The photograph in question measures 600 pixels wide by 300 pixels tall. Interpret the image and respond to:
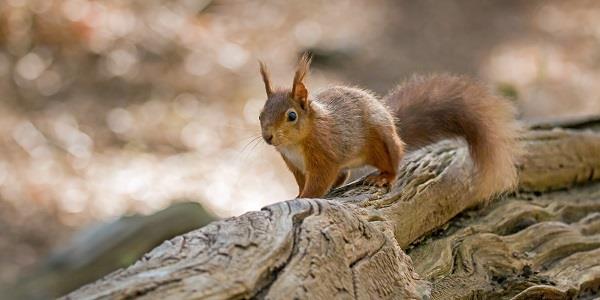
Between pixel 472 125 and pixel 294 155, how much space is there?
2.22 feet

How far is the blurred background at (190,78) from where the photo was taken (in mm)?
5570

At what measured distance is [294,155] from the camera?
9.25 feet

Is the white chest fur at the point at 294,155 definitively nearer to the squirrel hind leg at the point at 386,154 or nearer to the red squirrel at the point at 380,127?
the red squirrel at the point at 380,127

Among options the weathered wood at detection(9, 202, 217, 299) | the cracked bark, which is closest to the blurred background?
the weathered wood at detection(9, 202, 217, 299)

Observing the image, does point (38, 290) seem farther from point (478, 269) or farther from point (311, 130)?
point (478, 269)

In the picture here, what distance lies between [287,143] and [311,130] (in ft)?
0.34

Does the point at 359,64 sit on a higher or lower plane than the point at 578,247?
higher

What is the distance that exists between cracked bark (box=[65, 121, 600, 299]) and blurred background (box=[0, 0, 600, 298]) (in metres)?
1.99

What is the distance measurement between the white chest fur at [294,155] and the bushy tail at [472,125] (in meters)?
0.43

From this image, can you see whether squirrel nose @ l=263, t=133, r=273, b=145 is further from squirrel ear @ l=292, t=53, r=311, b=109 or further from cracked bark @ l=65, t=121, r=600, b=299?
cracked bark @ l=65, t=121, r=600, b=299

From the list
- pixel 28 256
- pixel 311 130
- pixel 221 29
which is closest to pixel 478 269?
pixel 311 130

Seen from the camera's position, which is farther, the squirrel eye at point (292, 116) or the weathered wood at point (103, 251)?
the weathered wood at point (103, 251)

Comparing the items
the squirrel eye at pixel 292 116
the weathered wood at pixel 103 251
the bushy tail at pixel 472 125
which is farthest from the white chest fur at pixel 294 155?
the weathered wood at pixel 103 251

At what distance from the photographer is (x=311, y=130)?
2779 mm
